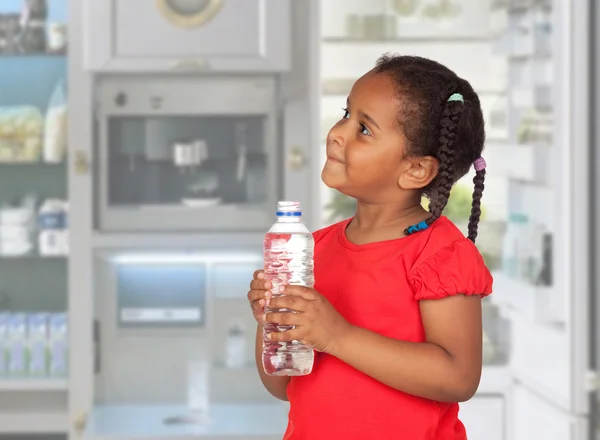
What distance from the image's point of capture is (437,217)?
4.05 ft

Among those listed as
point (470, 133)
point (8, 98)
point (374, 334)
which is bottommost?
point (374, 334)

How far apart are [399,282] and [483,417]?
183 centimetres

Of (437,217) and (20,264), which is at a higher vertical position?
(437,217)

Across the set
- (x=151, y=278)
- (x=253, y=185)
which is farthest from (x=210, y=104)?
(x=151, y=278)

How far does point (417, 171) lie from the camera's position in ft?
4.10

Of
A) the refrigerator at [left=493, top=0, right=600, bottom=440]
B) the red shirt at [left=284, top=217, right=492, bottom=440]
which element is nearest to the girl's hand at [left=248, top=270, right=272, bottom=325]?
the red shirt at [left=284, top=217, right=492, bottom=440]

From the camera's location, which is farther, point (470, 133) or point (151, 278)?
point (151, 278)

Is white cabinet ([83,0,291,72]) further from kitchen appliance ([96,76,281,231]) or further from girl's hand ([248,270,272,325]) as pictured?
girl's hand ([248,270,272,325])

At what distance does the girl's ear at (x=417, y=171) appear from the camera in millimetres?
1247

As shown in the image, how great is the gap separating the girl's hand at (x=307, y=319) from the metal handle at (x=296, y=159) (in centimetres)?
184

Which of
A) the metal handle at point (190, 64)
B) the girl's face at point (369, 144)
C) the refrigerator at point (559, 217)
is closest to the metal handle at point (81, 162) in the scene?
the metal handle at point (190, 64)

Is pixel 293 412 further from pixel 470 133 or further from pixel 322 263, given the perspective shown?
pixel 470 133

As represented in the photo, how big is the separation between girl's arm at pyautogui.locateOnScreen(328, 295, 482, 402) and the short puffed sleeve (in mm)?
13

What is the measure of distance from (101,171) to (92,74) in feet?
0.96
